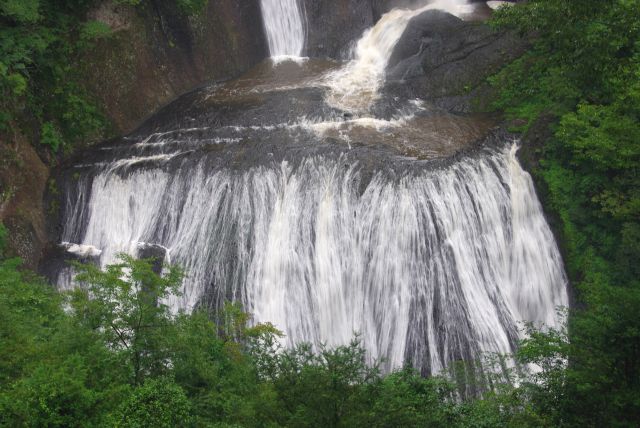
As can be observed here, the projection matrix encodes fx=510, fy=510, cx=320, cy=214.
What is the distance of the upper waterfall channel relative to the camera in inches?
496

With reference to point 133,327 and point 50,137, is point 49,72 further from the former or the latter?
point 133,327

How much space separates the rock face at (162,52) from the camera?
1797 centimetres

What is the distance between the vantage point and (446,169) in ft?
45.3

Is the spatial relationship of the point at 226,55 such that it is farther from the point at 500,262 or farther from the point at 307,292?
the point at 500,262

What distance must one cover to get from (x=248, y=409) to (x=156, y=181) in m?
9.81

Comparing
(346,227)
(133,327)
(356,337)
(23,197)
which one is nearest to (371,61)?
(346,227)

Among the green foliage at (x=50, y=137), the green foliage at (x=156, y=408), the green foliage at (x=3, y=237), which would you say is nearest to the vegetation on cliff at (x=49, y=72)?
the green foliage at (x=50, y=137)

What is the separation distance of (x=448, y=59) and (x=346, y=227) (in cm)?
887

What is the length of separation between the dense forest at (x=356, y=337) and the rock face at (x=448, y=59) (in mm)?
710

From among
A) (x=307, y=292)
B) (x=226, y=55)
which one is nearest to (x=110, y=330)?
(x=307, y=292)

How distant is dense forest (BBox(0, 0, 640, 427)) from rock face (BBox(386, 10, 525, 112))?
71cm

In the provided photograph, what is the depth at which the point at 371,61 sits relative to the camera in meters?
20.7

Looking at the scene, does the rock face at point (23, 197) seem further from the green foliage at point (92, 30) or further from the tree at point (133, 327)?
the tree at point (133, 327)

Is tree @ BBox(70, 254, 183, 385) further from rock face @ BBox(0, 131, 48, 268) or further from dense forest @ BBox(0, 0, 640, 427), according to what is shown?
rock face @ BBox(0, 131, 48, 268)
